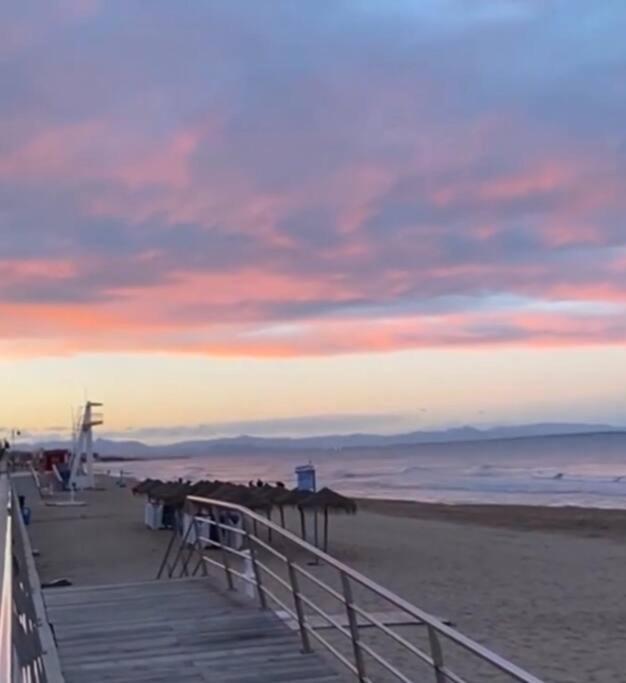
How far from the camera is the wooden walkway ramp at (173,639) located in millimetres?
6125

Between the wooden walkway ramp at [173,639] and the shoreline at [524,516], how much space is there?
664 inches

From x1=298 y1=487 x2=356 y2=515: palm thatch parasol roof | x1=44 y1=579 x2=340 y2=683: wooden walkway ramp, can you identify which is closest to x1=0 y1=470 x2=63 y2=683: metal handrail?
x1=44 y1=579 x2=340 y2=683: wooden walkway ramp

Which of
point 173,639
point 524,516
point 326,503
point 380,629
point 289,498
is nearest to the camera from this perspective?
point 380,629

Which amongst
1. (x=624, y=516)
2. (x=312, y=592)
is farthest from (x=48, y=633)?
(x=624, y=516)

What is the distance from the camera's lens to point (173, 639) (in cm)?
705

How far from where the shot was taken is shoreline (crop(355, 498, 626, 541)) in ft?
87.7

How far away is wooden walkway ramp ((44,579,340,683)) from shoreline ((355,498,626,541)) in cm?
1685

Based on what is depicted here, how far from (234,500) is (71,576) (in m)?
2.77

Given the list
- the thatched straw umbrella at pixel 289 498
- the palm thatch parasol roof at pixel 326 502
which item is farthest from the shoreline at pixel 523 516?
the thatched straw umbrella at pixel 289 498

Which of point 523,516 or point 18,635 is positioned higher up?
point 18,635

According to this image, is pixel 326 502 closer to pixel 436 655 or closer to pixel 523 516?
pixel 436 655

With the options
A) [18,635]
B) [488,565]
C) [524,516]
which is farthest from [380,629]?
[524,516]

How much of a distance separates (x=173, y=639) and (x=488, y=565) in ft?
36.1

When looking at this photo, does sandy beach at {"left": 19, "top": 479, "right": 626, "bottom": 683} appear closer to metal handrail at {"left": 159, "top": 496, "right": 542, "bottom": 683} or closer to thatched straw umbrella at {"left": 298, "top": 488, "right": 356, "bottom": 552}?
thatched straw umbrella at {"left": 298, "top": 488, "right": 356, "bottom": 552}
